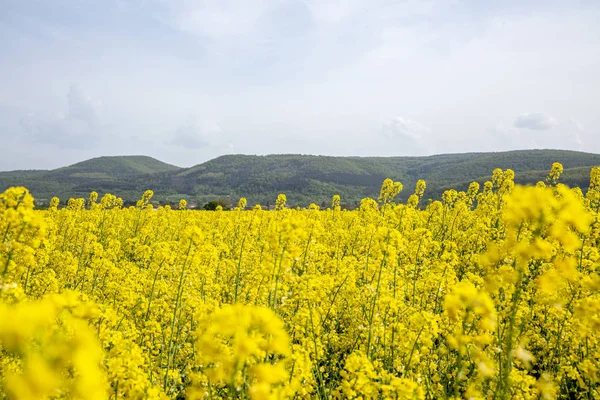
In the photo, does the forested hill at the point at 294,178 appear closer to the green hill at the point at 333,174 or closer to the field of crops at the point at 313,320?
the green hill at the point at 333,174

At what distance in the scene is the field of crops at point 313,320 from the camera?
2.23 meters

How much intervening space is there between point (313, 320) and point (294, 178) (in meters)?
151

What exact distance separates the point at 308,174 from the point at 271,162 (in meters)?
40.1

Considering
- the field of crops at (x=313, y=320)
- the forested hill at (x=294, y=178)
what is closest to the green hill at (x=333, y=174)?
the forested hill at (x=294, y=178)

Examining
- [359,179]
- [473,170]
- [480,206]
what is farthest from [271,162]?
[480,206]

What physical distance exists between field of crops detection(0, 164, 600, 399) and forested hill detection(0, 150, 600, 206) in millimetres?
99493

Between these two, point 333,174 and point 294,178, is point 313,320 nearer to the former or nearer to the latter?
point 294,178

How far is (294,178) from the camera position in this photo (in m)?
155

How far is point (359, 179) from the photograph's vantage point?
16025 cm

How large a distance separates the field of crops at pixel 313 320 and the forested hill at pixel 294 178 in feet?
326

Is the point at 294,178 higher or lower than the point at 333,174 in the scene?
lower

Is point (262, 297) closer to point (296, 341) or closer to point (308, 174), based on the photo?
point (296, 341)

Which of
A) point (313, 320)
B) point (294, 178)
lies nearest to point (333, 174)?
point (294, 178)

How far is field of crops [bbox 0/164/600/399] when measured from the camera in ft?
7.31
